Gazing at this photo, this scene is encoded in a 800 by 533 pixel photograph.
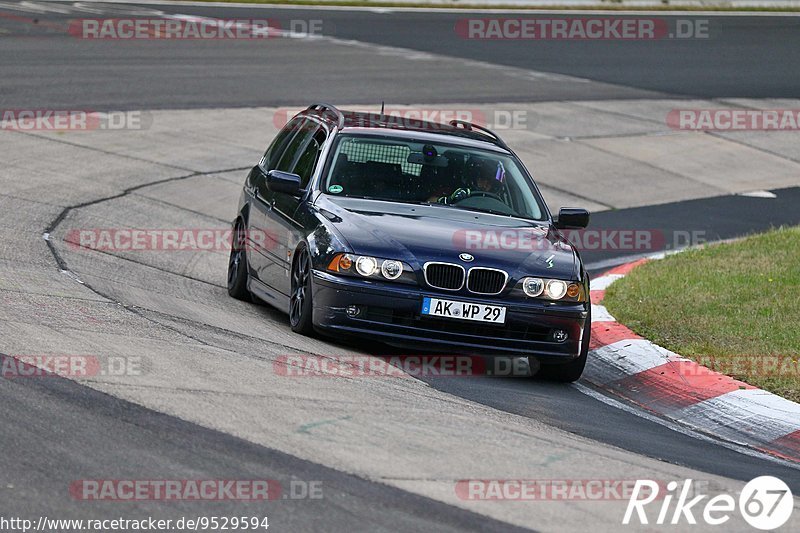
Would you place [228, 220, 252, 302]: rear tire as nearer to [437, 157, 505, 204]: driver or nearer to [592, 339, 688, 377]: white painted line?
[437, 157, 505, 204]: driver

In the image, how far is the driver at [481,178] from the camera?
10.4 meters

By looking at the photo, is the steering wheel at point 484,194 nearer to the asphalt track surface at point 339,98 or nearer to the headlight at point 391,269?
the headlight at point 391,269

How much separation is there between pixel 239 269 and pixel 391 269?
8.75 ft

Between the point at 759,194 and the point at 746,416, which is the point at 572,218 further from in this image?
the point at 759,194

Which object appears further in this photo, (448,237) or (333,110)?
(333,110)

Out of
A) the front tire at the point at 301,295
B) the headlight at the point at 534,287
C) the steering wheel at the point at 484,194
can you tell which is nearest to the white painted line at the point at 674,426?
the headlight at the point at 534,287

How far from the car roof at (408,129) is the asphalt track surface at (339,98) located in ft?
5.30

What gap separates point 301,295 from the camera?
31.4 ft

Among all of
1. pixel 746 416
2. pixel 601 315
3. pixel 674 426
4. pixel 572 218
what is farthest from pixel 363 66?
pixel 746 416

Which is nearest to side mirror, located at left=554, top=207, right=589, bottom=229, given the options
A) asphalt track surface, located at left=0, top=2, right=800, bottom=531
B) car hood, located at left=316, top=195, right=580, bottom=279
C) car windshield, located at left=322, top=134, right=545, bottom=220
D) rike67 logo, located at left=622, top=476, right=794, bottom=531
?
car windshield, located at left=322, top=134, right=545, bottom=220

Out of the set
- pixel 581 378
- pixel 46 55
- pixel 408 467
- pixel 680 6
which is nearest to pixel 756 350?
pixel 581 378

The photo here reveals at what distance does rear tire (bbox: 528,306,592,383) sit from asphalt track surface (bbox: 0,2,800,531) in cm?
16

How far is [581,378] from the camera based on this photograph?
9.91m

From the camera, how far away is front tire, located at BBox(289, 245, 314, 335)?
30.8ft
